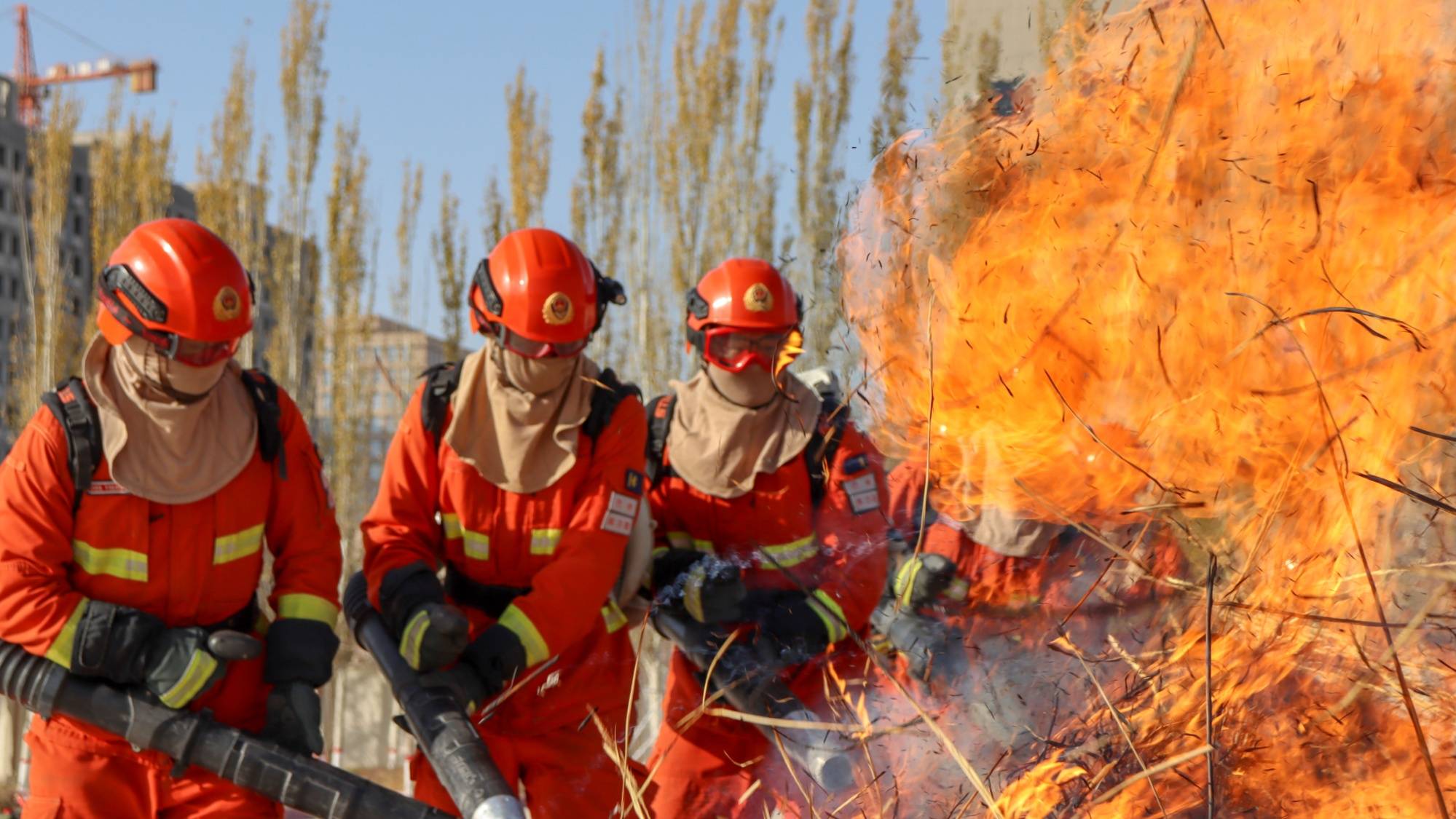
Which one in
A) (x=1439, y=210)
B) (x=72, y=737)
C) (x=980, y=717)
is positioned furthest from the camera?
Answer: (x=72, y=737)

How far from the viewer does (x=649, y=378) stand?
1340 centimetres

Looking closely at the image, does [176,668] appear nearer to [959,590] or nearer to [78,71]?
[959,590]

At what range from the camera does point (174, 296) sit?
3.57m

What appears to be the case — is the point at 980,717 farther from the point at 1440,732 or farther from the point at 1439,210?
the point at 1439,210

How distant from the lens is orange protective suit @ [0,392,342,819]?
11.1 ft

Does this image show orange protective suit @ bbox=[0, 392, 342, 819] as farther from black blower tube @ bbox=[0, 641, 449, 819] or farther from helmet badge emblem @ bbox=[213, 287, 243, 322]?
helmet badge emblem @ bbox=[213, 287, 243, 322]

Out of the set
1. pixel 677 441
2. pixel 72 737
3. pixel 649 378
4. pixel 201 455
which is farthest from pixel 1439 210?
pixel 649 378

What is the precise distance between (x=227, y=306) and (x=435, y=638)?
3.93ft

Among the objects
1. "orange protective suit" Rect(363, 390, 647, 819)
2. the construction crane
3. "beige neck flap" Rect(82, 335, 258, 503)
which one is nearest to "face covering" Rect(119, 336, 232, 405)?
"beige neck flap" Rect(82, 335, 258, 503)

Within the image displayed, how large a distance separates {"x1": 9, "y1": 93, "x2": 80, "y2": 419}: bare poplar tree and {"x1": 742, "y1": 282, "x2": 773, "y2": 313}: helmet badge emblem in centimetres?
1443

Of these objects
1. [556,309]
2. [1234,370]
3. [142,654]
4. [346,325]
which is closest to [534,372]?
[556,309]

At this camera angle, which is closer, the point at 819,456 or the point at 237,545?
the point at 237,545

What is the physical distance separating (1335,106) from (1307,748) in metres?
1.14

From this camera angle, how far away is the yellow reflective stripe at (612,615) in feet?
13.5
